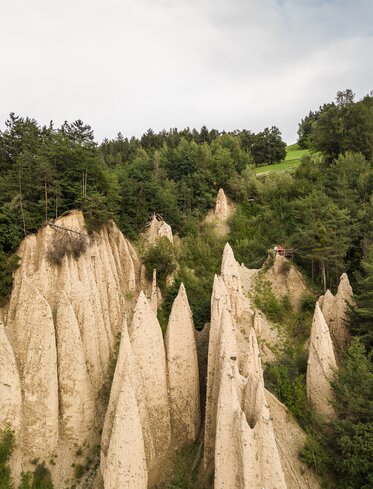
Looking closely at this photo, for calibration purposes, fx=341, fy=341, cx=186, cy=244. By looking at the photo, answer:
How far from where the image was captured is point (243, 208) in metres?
40.1

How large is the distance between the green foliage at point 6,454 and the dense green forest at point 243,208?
7.71 metres

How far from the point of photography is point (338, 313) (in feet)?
68.3

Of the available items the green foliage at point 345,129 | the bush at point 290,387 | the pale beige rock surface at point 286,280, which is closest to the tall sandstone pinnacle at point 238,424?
the bush at point 290,387

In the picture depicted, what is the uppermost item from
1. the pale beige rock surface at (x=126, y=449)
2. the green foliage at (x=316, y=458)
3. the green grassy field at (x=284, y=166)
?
the green grassy field at (x=284, y=166)

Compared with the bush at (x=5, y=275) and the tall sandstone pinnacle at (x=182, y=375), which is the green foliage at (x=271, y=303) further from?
the bush at (x=5, y=275)

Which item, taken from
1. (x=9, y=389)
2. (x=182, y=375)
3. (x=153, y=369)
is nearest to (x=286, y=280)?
(x=182, y=375)

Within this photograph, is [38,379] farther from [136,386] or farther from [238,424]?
[238,424]

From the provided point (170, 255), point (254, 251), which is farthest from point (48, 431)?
point (254, 251)

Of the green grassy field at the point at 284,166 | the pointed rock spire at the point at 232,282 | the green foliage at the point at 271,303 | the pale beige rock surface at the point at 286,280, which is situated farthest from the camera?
the green grassy field at the point at 284,166

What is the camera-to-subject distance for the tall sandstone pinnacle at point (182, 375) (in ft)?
55.0

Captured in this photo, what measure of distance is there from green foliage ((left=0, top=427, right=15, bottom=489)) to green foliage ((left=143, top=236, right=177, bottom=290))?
1570 cm

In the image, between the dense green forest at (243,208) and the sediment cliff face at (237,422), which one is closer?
the sediment cliff face at (237,422)

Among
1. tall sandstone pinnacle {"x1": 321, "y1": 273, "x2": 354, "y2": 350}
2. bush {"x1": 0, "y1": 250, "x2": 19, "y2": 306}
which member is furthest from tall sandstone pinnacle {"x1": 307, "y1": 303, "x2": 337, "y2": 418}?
bush {"x1": 0, "y1": 250, "x2": 19, "y2": 306}

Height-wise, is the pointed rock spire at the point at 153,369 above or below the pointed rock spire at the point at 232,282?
below
